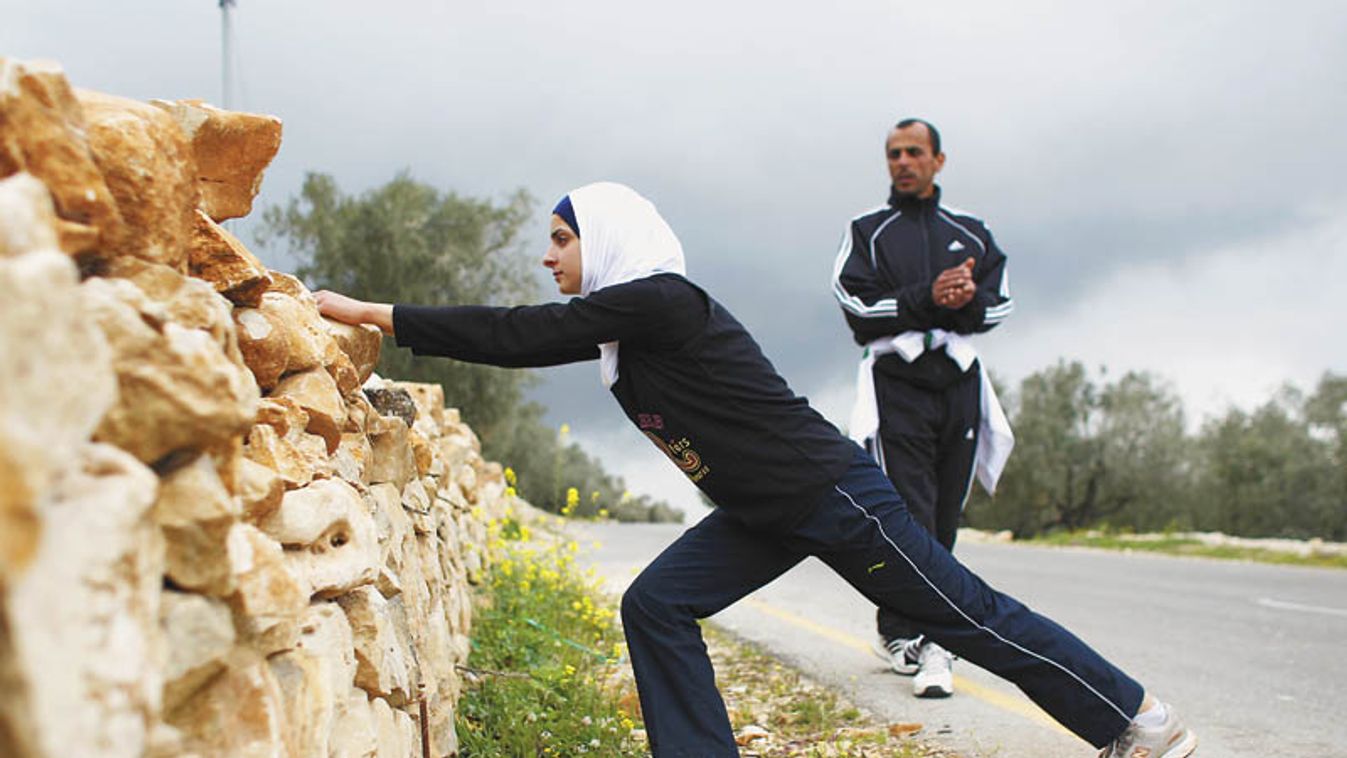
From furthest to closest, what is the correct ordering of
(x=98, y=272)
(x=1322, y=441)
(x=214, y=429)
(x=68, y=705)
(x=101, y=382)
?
(x=1322, y=441)
(x=98, y=272)
(x=214, y=429)
(x=101, y=382)
(x=68, y=705)

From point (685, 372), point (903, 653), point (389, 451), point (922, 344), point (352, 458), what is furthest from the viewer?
point (903, 653)

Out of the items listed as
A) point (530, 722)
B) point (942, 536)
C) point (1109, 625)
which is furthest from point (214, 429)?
point (1109, 625)

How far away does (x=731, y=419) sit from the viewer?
131 inches

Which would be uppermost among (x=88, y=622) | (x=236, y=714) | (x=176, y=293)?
(x=176, y=293)

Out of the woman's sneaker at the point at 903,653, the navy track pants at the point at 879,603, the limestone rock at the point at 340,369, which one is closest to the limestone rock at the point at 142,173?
the limestone rock at the point at 340,369

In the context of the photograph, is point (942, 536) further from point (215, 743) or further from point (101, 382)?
point (101, 382)

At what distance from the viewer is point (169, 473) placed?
171cm

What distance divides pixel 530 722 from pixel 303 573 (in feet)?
6.31

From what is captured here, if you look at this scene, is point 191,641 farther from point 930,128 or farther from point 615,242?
point 930,128

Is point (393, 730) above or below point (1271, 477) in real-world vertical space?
above

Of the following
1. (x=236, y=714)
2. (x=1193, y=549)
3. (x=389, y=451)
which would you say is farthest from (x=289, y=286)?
(x=1193, y=549)

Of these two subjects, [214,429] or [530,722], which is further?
[530,722]

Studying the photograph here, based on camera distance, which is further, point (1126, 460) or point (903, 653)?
point (1126, 460)

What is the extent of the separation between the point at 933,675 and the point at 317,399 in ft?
11.1
